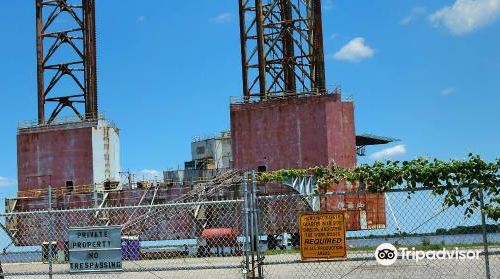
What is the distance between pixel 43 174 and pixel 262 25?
20038 millimetres

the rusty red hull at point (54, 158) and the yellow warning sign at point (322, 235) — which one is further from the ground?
the rusty red hull at point (54, 158)

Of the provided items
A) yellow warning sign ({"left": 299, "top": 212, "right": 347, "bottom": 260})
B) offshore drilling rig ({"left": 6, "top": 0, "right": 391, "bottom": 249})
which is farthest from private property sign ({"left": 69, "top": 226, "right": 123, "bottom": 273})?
offshore drilling rig ({"left": 6, "top": 0, "right": 391, "bottom": 249})

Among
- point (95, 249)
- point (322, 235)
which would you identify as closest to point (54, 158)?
point (95, 249)

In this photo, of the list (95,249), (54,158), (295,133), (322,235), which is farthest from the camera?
(54,158)

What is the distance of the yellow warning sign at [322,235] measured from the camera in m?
12.6

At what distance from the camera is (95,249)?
14.3 metres

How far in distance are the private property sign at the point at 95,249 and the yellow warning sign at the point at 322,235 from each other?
3631mm

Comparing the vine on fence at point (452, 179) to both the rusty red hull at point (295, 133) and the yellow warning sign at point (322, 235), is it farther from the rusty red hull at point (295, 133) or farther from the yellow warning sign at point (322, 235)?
the rusty red hull at point (295, 133)

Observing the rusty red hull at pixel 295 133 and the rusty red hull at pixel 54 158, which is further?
the rusty red hull at pixel 54 158

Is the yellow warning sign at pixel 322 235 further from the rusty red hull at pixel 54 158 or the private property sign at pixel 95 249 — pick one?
the rusty red hull at pixel 54 158

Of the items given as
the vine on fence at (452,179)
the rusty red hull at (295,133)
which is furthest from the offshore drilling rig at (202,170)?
the vine on fence at (452,179)

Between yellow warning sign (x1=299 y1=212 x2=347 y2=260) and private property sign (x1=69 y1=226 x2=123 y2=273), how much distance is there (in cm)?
363

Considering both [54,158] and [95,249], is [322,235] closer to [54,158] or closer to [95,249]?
[95,249]

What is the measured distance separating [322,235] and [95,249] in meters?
4.47
